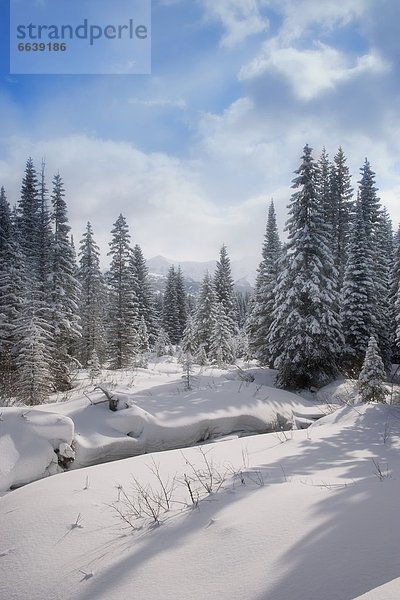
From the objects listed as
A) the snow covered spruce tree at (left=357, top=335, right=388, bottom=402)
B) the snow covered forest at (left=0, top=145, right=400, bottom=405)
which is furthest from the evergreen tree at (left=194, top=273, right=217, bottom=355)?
the snow covered spruce tree at (left=357, top=335, right=388, bottom=402)

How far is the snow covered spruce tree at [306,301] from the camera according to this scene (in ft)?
61.8

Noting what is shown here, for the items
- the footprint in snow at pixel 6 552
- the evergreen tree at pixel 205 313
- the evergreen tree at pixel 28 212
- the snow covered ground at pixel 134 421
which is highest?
the evergreen tree at pixel 28 212

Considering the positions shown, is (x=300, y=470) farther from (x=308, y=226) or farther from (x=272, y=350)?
(x=308, y=226)

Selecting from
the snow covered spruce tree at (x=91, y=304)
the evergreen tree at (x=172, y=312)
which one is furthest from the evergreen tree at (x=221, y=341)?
the evergreen tree at (x=172, y=312)

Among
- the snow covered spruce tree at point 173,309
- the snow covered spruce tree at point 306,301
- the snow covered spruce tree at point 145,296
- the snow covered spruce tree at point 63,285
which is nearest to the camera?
the snow covered spruce tree at point 306,301

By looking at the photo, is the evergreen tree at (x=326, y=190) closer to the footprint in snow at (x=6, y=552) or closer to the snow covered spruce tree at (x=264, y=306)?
the snow covered spruce tree at (x=264, y=306)

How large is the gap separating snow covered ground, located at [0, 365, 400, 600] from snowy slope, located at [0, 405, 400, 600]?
1 centimetres

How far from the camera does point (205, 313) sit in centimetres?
3684

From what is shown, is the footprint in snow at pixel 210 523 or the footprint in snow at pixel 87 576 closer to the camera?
the footprint in snow at pixel 87 576

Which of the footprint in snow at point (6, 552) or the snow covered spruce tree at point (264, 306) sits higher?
the snow covered spruce tree at point (264, 306)

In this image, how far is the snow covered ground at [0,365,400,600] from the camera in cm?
270

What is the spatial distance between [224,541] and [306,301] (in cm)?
1749

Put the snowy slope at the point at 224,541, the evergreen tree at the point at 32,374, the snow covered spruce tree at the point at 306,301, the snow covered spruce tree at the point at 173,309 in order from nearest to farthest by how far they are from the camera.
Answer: the snowy slope at the point at 224,541
the evergreen tree at the point at 32,374
the snow covered spruce tree at the point at 306,301
the snow covered spruce tree at the point at 173,309

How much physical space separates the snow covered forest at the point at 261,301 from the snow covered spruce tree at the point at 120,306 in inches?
3.5
